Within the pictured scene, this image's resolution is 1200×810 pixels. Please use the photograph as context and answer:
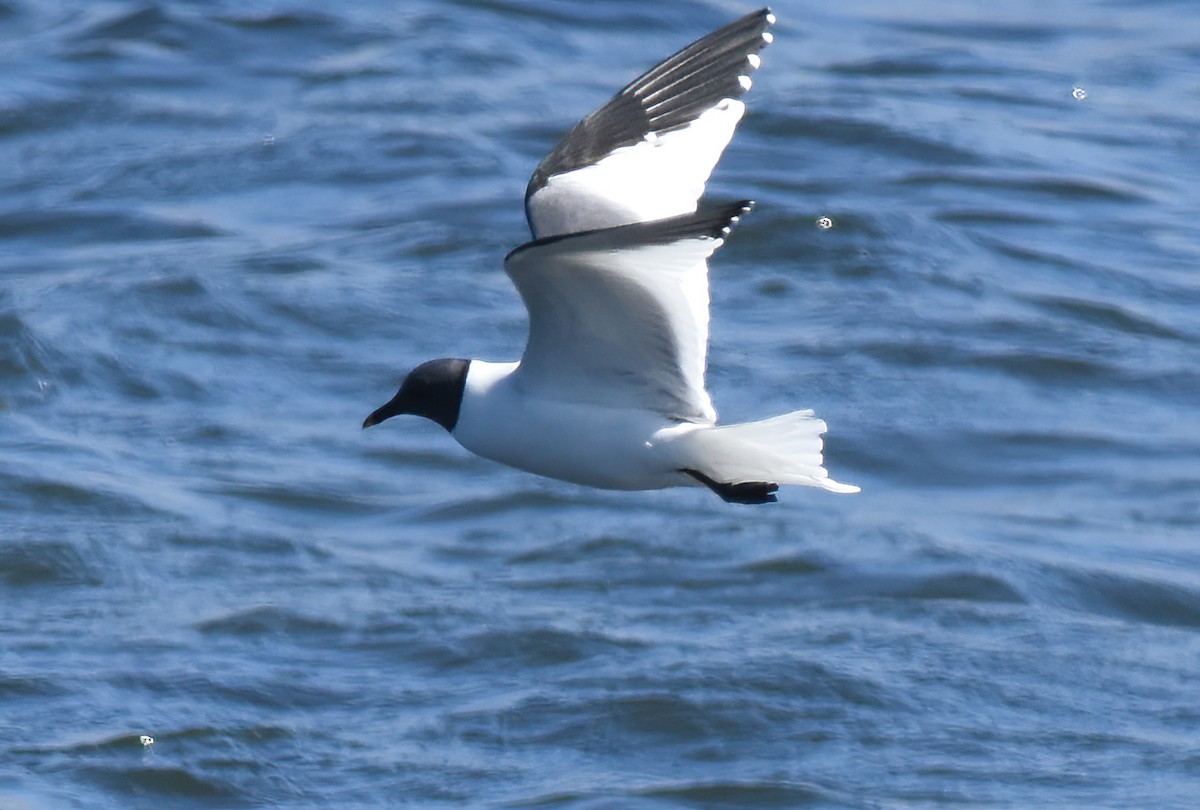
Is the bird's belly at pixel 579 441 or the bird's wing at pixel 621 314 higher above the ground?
the bird's wing at pixel 621 314

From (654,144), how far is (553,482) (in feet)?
12.1

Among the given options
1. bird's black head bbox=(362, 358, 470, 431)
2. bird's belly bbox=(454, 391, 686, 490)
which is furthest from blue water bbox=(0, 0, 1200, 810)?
bird's belly bbox=(454, 391, 686, 490)

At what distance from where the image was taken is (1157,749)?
304 inches

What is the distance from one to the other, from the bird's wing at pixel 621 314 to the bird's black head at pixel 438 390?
0.21 meters

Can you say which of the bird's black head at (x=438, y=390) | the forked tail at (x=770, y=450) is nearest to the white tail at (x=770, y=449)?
the forked tail at (x=770, y=450)

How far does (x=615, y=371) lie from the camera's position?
5.61m

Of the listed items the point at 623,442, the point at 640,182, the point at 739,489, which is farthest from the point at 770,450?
the point at 640,182

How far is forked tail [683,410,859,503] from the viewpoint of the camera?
17.8 feet

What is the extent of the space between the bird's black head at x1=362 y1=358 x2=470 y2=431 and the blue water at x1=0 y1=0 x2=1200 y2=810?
6.26 ft

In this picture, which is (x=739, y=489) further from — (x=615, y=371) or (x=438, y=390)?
(x=438, y=390)

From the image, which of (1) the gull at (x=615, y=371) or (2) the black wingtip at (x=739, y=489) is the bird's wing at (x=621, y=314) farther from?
(2) the black wingtip at (x=739, y=489)

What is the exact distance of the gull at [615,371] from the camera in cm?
515

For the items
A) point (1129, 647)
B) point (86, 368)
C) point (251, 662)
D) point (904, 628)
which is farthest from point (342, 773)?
point (86, 368)

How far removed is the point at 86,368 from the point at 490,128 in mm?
3815
